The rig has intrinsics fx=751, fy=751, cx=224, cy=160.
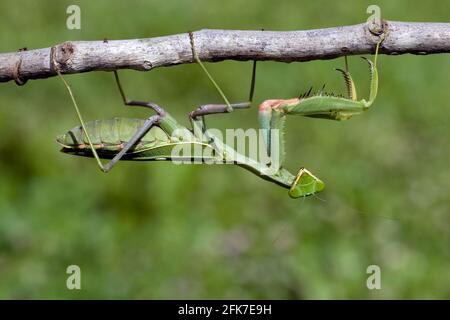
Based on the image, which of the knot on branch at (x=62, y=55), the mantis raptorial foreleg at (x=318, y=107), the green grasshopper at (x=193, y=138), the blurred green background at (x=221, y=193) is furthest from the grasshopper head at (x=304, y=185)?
the knot on branch at (x=62, y=55)

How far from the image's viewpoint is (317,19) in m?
6.29

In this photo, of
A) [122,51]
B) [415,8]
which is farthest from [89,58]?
[415,8]

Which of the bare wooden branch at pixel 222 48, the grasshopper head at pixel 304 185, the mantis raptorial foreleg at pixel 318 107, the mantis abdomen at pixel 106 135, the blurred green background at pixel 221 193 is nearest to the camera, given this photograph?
the bare wooden branch at pixel 222 48

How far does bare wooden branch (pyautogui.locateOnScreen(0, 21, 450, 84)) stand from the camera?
99.3 inches

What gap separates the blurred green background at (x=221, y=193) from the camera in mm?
4164

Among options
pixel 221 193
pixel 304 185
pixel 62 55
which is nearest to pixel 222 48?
pixel 62 55

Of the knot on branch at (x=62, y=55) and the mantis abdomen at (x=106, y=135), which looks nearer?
the knot on branch at (x=62, y=55)

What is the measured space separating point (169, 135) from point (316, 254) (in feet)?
5.49

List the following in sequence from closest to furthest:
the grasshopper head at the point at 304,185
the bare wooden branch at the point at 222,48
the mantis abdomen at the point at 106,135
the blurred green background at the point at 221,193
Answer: the bare wooden branch at the point at 222,48, the mantis abdomen at the point at 106,135, the grasshopper head at the point at 304,185, the blurred green background at the point at 221,193

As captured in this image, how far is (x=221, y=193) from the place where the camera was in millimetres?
4898

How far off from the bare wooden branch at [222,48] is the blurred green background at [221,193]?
1082mm

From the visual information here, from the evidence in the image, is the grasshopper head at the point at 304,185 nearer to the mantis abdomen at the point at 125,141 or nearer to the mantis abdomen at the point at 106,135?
the mantis abdomen at the point at 125,141

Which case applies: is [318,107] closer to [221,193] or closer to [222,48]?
[222,48]
